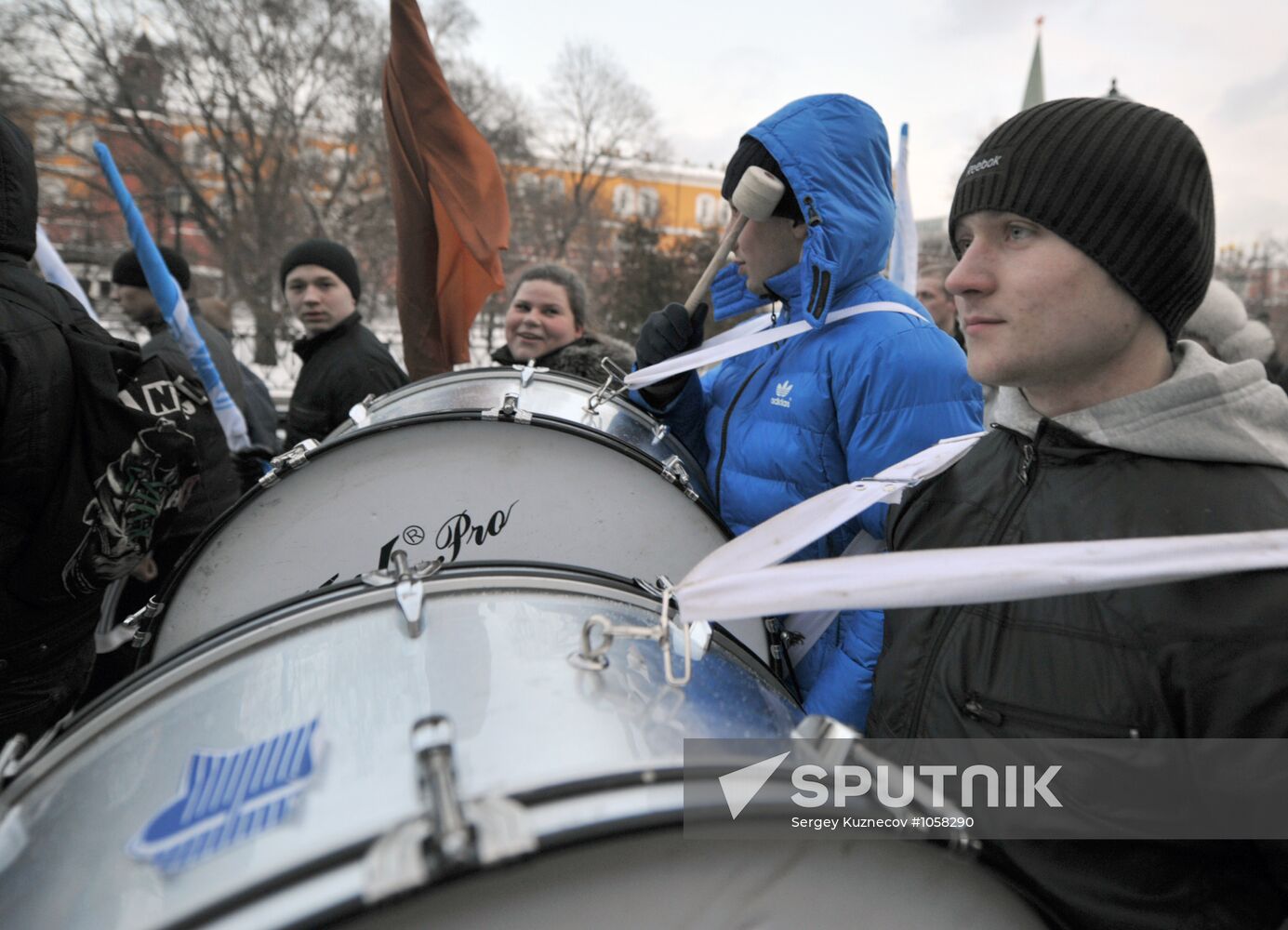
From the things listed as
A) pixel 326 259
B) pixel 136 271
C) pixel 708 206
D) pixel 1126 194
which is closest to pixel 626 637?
pixel 1126 194

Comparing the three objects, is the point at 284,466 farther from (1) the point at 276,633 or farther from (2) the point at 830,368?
(2) the point at 830,368

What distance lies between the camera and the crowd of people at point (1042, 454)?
1.04 metres

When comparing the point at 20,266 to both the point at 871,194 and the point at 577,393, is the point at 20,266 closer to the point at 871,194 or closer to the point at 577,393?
the point at 577,393

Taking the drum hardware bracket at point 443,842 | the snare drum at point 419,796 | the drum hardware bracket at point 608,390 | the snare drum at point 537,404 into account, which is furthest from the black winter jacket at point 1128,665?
the drum hardware bracket at point 608,390

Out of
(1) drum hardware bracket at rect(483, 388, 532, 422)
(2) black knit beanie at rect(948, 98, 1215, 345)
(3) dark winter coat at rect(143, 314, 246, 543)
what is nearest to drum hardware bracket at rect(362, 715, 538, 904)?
(2) black knit beanie at rect(948, 98, 1215, 345)

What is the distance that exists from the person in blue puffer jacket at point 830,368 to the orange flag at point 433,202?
2.50 meters

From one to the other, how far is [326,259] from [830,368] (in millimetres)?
3157

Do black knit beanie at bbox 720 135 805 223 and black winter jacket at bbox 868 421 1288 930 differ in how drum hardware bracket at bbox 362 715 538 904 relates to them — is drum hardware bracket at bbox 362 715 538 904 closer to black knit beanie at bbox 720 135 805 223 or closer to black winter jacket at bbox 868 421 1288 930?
black winter jacket at bbox 868 421 1288 930

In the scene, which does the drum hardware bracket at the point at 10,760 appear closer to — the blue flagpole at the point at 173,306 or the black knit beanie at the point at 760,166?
the black knit beanie at the point at 760,166

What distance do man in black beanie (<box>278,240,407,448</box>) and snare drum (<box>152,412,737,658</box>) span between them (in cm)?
184

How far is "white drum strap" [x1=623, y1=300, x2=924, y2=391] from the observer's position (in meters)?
2.19

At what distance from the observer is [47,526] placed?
6.39 ft

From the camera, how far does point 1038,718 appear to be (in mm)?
1120

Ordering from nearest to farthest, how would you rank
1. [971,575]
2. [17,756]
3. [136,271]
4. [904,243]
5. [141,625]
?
[971,575] < [17,756] < [141,625] < [136,271] < [904,243]
